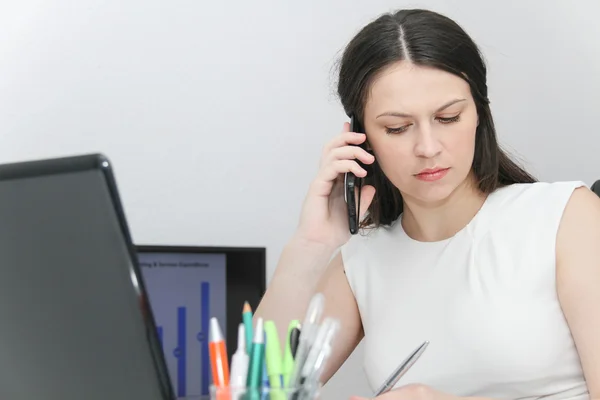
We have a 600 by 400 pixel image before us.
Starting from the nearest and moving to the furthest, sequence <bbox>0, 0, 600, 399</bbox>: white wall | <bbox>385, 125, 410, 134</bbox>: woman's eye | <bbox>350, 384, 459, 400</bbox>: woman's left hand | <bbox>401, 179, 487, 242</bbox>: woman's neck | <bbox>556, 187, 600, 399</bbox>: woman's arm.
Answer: <bbox>350, 384, 459, 400</bbox>: woman's left hand, <bbox>556, 187, 600, 399</bbox>: woman's arm, <bbox>385, 125, 410, 134</bbox>: woman's eye, <bbox>401, 179, 487, 242</bbox>: woman's neck, <bbox>0, 0, 600, 399</bbox>: white wall

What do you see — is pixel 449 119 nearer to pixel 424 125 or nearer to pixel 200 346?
pixel 424 125

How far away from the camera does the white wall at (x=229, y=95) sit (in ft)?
5.04

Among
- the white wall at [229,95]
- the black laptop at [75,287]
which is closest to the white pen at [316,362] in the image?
the black laptop at [75,287]

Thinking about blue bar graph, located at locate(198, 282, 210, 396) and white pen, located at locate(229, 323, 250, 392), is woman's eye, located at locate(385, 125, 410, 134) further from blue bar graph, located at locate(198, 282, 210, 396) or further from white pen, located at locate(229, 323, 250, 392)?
white pen, located at locate(229, 323, 250, 392)

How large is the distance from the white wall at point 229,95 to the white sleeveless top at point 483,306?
427 millimetres

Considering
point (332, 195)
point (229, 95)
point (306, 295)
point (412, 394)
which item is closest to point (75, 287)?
point (412, 394)

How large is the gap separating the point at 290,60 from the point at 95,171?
50.4 inches

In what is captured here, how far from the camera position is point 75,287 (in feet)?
1.76

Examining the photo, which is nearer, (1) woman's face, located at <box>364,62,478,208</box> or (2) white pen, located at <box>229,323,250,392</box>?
(2) white pen, located at <box>229,323,250,392</box>

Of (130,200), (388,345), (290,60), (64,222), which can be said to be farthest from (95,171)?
(290,60)

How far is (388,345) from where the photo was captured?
4.06 feet

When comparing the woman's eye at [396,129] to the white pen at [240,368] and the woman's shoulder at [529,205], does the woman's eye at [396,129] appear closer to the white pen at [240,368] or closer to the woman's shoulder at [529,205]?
the woman's shoulder at [529,205]

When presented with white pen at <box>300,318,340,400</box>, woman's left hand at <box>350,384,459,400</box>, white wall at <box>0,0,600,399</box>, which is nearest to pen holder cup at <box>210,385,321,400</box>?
white pen at <box>300,318,340,400</box>

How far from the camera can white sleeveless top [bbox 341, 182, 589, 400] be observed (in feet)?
3.64
